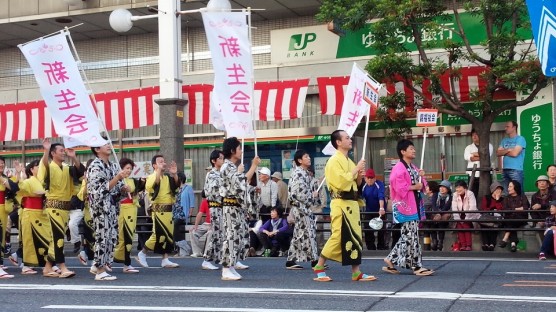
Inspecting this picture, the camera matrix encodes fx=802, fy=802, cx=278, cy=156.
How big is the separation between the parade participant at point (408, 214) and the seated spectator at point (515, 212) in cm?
413

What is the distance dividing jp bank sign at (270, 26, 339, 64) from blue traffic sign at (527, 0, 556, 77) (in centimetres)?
969

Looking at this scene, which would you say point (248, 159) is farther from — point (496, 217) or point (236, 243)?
point (236, 243)

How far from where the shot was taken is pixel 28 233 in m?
11.1

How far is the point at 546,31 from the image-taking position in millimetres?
9828

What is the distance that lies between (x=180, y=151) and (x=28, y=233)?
20.6 feet

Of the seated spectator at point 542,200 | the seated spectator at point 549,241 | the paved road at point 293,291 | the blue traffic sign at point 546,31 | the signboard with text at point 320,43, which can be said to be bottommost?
the paved road at point 293,291

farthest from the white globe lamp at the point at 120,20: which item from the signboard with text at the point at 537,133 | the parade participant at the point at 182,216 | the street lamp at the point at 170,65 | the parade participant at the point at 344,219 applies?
the parade participant at the point at 344,219

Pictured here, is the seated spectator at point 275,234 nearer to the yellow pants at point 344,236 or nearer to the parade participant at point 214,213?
the parade participant at point 214,213

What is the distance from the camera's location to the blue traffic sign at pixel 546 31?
977 centimetres

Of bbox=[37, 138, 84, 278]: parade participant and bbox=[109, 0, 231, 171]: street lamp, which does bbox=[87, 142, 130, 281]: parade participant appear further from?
bbox=[109, 0, 231, 171]: street lamp

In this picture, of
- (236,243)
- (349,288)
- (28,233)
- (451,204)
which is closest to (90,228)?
(28,233)

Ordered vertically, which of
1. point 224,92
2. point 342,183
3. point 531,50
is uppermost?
point 531,50

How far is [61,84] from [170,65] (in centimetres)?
528

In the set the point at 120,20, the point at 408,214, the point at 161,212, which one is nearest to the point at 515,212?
the point at 408,214
